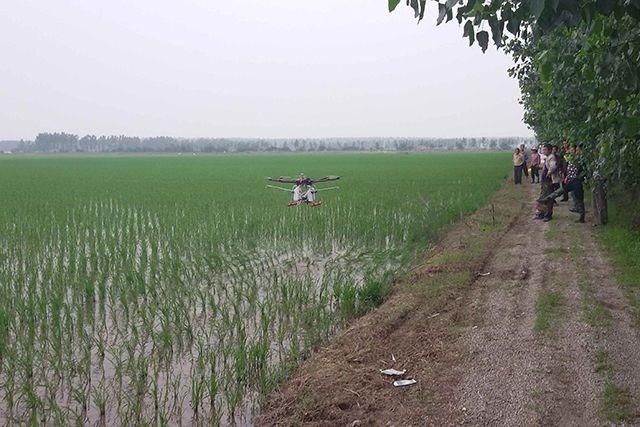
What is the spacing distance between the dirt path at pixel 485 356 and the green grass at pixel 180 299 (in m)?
0.48

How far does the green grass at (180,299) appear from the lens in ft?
13.3

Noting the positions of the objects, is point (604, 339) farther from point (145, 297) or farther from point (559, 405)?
point (145, 297)

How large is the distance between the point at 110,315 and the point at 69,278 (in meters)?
1.54

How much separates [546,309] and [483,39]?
2959mm

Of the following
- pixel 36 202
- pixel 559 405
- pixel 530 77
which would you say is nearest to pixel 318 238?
pixel 530 77

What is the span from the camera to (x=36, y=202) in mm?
15711

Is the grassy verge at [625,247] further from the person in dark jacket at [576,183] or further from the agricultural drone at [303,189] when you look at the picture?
the agricultural drone at [303,189]

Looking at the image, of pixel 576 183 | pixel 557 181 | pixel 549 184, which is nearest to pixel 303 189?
pixel 549 184

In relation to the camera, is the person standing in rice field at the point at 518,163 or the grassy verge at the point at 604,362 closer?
the grassy verge at the point at 604,362

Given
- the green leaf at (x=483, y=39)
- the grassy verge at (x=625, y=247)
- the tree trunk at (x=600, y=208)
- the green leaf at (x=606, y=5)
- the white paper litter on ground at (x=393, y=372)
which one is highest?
the green leaf at (x=606, y=5)

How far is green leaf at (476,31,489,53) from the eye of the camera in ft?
10.4

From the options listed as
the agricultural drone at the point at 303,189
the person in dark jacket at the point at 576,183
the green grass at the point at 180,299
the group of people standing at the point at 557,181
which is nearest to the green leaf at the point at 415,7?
the green grass at the point at 180,299

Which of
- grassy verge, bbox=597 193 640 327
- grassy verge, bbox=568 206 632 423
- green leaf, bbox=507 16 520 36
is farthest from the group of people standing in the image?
green leaf, bbox=507 16 520 36

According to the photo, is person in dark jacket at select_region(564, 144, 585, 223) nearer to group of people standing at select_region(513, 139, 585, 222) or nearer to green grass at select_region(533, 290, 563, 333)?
group of people standing at select_region(513, 139, 585, 222)
